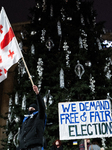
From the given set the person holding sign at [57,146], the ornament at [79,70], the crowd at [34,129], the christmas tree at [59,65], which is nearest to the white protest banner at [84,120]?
the crowd at [34,129]

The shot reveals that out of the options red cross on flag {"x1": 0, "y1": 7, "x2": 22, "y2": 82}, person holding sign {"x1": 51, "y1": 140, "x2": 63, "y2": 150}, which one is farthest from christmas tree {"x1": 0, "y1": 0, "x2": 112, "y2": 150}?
red cross on flag {"x1": 0, "y1": 7, "x2": 22, "y2": 82}

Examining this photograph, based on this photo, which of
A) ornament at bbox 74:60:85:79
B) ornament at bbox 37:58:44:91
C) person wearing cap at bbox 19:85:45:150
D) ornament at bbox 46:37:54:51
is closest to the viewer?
person wearing cap at bbox 19:85:45:150

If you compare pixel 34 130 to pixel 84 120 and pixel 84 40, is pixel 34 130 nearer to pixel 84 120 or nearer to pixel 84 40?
pixel 84 120

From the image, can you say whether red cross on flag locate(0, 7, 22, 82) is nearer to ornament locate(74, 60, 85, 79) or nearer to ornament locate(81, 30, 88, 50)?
ornament locate(74, 60, 85, 79)

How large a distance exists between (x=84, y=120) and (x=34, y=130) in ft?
4.19


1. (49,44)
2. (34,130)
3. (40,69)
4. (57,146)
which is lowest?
(57,146)

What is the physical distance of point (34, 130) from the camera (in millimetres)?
2773

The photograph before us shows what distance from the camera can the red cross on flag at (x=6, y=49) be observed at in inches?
137

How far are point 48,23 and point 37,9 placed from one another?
5.56ft

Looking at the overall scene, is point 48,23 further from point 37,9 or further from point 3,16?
point 3,16

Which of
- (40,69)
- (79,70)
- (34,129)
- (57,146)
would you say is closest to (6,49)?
(34,129)

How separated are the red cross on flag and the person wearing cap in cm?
98

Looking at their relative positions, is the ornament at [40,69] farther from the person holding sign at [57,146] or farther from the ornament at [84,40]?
the person holding sign at [57,146]

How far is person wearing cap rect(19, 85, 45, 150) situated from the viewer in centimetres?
269
